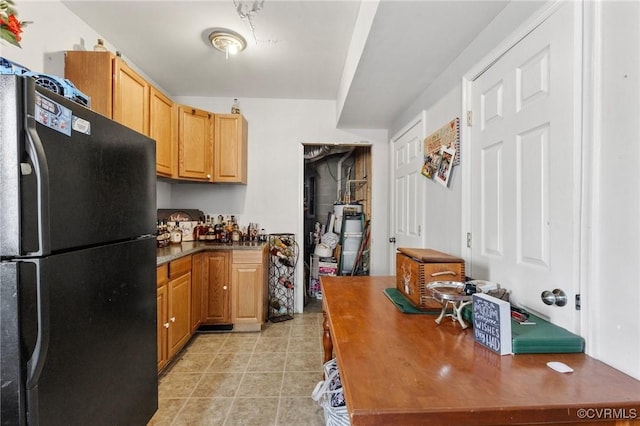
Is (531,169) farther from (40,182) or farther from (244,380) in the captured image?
(244,380)

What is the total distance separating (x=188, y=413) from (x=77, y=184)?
1.54 meters

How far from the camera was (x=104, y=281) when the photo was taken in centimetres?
103

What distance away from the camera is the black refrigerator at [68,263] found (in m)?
0.73

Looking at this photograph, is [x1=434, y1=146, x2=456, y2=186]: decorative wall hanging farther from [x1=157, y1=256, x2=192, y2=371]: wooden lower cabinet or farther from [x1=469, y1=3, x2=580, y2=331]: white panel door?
[x1=157, y1=256, x2=192, y2=371]: wooden lower cabinet

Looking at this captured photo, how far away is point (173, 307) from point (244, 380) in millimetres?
779

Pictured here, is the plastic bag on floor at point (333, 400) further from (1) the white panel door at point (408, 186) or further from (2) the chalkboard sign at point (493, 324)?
(1) the white panel door at point (408, 186)

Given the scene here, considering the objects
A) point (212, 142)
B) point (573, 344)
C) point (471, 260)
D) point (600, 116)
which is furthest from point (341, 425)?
point (212, 142)

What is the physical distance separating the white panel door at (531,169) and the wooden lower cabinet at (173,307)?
2.06 meters

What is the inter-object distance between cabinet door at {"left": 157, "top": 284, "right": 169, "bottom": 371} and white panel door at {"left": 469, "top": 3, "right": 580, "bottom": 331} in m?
2.05

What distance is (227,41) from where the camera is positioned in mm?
2119

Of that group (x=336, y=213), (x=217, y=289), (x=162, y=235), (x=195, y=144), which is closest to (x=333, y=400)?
(x=217, y=289)

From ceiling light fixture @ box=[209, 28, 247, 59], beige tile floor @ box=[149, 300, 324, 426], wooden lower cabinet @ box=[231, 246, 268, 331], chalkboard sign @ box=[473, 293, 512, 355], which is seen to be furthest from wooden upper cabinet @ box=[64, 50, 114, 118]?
chalkboard sign @ box=[473, 293, 512, 355]

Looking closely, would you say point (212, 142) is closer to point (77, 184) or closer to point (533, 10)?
point (77, 184)

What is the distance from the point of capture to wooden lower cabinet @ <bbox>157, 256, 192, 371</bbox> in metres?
2.03
